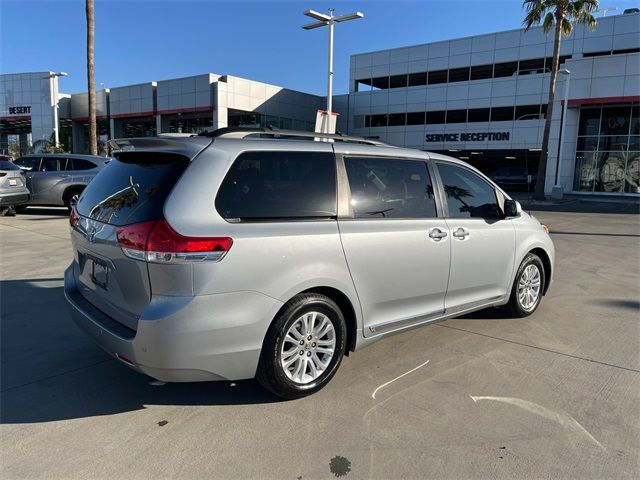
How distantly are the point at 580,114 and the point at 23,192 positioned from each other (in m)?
29.3

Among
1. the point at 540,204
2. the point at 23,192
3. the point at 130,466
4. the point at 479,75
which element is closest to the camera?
the point at 130,466

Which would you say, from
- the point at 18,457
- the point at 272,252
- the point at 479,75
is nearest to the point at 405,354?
the point at 272,252

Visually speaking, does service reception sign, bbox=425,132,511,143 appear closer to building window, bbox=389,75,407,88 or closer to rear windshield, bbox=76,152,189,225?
building window, bbox=389,75,407,88

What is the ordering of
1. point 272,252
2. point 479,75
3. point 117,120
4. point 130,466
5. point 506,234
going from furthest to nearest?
point 117,120, point 479,75, point 506,234, point 272,252, point 130,466

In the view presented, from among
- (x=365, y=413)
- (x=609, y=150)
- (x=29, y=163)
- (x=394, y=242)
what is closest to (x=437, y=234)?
(x=394, y=242)

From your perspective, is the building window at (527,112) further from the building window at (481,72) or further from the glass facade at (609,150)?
the glass facade at (609,150)

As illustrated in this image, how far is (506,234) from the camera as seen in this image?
493cm

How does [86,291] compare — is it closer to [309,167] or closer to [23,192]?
[309,167]

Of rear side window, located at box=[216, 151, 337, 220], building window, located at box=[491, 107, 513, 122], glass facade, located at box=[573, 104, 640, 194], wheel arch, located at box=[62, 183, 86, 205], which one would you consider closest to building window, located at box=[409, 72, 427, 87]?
building window, located at box=[491, 107, 513, 122]

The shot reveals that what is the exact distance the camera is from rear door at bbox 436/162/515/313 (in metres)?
4.42

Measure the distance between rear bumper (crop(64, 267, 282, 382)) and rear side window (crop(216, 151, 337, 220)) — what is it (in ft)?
1.88

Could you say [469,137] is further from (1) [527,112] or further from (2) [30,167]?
(2) [30,167]

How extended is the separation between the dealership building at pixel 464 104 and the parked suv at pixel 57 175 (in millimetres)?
22227

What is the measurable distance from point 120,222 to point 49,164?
12.5 metres
